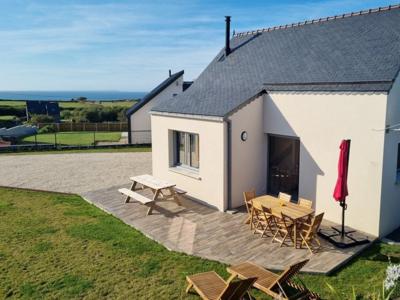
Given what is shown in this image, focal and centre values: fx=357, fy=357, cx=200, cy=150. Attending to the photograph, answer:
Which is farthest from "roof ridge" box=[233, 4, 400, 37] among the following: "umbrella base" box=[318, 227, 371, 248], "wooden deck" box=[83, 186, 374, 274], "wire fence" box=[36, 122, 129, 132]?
"wire fence" box=[36, 122, 129, 132]

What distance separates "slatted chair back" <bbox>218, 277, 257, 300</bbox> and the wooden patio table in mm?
3424

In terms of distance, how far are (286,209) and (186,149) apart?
19.1ft

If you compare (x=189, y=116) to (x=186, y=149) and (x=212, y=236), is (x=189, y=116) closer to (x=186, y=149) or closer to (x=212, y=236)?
(x=186, y=149)

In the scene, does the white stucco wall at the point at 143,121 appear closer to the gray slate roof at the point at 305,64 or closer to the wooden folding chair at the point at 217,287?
the gray slate roof at the point at 305,64

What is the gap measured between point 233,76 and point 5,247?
10.9m

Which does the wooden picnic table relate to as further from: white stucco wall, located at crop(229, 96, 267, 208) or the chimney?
the chimney

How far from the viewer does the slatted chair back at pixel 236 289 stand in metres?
6.64

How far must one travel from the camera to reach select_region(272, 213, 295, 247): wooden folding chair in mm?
10039

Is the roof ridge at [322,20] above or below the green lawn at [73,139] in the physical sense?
above

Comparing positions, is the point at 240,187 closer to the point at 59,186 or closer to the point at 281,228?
the point at 281,228

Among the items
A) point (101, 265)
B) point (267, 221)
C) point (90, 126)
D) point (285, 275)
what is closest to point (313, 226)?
point (267, 221)

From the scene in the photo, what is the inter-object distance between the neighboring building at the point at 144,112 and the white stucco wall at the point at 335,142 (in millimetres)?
19487

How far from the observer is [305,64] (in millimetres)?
13391

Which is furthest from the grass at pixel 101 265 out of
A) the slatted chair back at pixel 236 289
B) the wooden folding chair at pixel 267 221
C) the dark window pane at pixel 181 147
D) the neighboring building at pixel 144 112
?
the neighboring building at pixel 144 112
